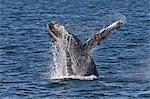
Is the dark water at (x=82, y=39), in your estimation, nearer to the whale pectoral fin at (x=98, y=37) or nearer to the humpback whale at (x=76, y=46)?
the humpback whale at (x=76, y=46)

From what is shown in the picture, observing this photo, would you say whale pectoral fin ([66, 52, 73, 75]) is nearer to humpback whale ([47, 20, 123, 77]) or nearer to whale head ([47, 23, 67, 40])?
humpback whale ([47, 20, 123, 77])

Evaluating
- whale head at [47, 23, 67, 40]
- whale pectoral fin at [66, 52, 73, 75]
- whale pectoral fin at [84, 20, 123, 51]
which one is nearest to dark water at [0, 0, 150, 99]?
whale pectoral fin at [66, 52, 73, 75]

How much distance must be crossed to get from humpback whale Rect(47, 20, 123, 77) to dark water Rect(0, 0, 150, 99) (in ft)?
2.24

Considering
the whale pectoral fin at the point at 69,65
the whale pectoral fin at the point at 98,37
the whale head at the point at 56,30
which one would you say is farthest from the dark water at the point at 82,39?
the whale head at the point at 56,30

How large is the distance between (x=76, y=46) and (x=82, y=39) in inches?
513

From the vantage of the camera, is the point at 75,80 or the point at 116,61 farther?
the point at 116,61

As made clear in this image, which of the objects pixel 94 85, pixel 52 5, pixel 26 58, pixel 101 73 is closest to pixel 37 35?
pixel 26 58

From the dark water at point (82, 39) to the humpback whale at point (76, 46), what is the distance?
681 mm

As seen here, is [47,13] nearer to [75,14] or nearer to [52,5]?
[75,14]

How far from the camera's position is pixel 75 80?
26.6 metres

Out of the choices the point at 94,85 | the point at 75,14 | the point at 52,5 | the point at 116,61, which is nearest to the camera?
the point at 94,85

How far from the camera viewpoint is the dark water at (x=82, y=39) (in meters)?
25.1

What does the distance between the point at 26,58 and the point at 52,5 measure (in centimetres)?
3839

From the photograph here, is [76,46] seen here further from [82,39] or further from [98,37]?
[82,39]
